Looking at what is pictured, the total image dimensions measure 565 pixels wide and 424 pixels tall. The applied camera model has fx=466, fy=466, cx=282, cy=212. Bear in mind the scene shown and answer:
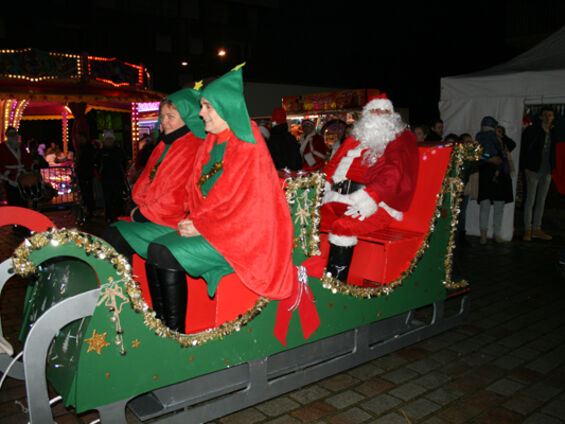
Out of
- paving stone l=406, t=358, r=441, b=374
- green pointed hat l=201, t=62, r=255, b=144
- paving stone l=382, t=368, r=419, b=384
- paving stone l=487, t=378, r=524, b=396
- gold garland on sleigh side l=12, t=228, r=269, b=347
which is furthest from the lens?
paving stone l=406, t=358, r=441, b=374

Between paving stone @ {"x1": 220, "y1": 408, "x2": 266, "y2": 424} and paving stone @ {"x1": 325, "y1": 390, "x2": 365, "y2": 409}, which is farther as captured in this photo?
paving stone @ {"x1": 325, "y1": 390, "x2": 365, "y2": 409}

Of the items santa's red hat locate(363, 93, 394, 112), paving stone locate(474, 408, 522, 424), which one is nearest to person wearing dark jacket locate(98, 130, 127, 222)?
santa's red hat locate(363, 93, 394, 112)

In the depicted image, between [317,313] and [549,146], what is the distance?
564 centimetres

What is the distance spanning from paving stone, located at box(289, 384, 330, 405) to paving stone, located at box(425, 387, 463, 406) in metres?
0.63

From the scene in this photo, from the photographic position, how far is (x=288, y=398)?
2.78 m

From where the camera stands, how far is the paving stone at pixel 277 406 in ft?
8.66

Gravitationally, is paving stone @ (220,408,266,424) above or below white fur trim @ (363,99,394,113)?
below

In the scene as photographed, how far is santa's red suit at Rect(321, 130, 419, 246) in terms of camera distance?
10.9 ft

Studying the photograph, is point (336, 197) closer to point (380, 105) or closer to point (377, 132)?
point (377, 132)

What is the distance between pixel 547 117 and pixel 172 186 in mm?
5872

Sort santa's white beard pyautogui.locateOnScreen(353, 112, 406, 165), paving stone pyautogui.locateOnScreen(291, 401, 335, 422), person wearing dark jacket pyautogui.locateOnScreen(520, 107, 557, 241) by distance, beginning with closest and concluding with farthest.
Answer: paving stone pyautogui.locateOnScreen(291, 401, 335, 422)
santa's white beard pyautogui.locateOnScreen(353, 112, 406, 165)
person wearing dark jacket pyautogui.locateOnScreen(520, 107, 557, 241)

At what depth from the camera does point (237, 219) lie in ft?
7.79

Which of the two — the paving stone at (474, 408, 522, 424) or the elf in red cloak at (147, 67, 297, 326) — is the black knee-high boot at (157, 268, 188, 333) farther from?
the paving stone at (474, 408, 522, 424)

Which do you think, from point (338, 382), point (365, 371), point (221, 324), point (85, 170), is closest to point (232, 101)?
point (221, 324)
